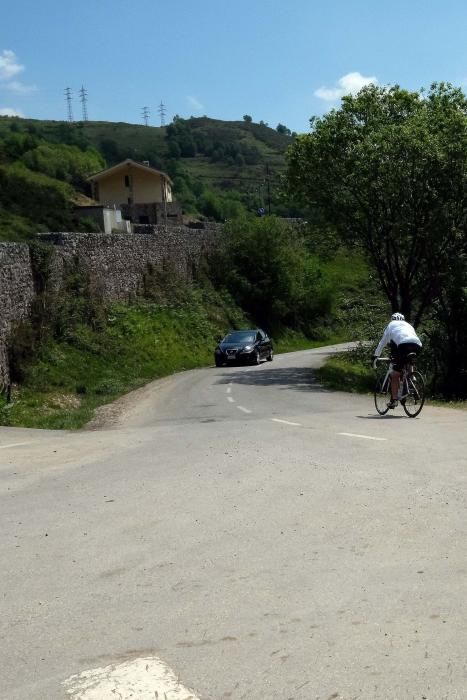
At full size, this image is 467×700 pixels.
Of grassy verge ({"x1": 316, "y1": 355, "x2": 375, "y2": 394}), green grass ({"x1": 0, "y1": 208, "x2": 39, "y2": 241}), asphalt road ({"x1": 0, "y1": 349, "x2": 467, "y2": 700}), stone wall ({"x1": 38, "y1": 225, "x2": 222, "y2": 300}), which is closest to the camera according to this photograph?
asphalt road ({"x1": 0, "y1": 349, "x2": 467, "y2": 700})

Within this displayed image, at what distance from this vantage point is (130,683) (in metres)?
3.92

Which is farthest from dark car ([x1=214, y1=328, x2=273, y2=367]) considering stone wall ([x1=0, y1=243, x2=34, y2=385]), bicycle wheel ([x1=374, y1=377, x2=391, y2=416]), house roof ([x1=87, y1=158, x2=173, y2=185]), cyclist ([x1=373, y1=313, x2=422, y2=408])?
house roof ([x1=87, y1=158, x2=173, y2=185])

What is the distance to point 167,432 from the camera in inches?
536

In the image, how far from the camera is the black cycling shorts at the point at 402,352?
1437 cm

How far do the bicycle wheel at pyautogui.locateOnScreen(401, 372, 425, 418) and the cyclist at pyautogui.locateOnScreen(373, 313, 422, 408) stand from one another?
20 cm

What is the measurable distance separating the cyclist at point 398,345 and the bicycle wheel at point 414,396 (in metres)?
0.20

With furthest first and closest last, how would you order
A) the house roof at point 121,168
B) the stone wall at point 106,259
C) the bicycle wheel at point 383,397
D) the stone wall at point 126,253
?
the house roof at point 121,168
the stone wall at point 126,253
the stone wall at point 106,259
the bicycle wheel at point 383,397

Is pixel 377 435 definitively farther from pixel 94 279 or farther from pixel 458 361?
pixel 94 279

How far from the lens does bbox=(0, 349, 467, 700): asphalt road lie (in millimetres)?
3967

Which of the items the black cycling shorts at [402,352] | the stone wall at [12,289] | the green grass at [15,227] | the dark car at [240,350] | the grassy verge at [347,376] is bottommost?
the grassy verge at [347,376]

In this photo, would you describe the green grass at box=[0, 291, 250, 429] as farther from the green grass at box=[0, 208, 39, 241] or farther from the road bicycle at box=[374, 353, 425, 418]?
the green grass at box=[0, 208, 39, 241]

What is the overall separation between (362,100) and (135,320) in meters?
14.5

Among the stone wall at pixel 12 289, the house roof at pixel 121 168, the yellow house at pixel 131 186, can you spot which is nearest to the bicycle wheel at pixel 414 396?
the stone wall at pixel 12 289

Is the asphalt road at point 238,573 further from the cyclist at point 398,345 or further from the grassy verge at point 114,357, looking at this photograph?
the grassy verge at point 114,357
